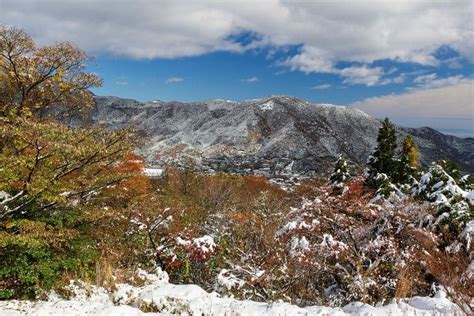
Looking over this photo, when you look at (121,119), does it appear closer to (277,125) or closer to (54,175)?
(277,125)

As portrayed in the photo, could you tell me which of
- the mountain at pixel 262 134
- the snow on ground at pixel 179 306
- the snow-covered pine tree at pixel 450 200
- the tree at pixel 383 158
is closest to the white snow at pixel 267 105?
the mountain at pixel 262 134

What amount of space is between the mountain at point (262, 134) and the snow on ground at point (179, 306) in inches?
3807

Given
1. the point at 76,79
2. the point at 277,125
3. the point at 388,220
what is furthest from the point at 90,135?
the point at 277,125

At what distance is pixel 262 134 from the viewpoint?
150 metres

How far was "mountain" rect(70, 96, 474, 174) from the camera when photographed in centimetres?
12138

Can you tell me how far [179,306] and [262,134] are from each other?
5688 inches

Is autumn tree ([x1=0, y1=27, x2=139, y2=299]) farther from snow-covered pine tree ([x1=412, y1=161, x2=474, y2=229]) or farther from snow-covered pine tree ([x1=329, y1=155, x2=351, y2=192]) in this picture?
snow-covered pine tree ([x1=329, y1=155, x2=351, y2=192])

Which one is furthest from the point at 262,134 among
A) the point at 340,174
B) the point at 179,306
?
the point at 179,306

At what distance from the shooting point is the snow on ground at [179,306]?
6512mm

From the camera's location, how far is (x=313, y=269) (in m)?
10.2

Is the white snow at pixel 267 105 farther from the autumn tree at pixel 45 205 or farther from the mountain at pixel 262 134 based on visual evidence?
the autumn tree at pixel 45 205

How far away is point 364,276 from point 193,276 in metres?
6.05

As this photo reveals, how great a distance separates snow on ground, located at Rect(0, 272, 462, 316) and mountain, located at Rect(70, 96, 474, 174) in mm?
96689

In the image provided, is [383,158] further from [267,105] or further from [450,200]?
[267,105]
